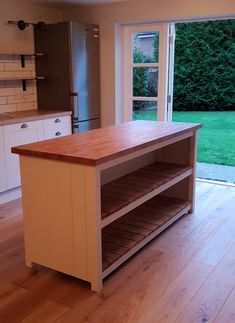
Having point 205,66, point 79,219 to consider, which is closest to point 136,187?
point 79,219

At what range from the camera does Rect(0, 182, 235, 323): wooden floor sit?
2006mm

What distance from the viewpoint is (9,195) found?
3857mm

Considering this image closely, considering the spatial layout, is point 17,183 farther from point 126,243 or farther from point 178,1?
point 178,1

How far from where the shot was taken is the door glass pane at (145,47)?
14.8ft

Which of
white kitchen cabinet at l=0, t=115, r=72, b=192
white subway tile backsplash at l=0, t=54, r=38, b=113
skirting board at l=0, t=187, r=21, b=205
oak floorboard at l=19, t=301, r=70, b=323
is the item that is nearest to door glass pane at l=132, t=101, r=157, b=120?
white kitchen cabinet at l=0, t=115, r=72, b=192

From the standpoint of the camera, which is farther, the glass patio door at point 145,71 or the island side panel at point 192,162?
the glass patio door at point 145,71

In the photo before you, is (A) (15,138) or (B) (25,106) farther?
Result: (B) (25,106)

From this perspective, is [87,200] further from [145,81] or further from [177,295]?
[145,81]

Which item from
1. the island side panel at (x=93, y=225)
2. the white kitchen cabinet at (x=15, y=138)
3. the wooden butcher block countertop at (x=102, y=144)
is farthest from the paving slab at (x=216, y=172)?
the island side panel at (x=93, y=225)

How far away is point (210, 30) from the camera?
8172 mm

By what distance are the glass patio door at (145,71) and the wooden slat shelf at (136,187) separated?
138cm

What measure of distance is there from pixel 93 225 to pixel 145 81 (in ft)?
9.81

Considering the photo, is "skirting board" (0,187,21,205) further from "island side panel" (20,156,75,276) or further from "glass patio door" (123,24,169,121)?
"glass patio door" (123,24,169,121)

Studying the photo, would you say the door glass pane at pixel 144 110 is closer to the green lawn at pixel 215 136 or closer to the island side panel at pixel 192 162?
the island side panel at pixel 192 162
